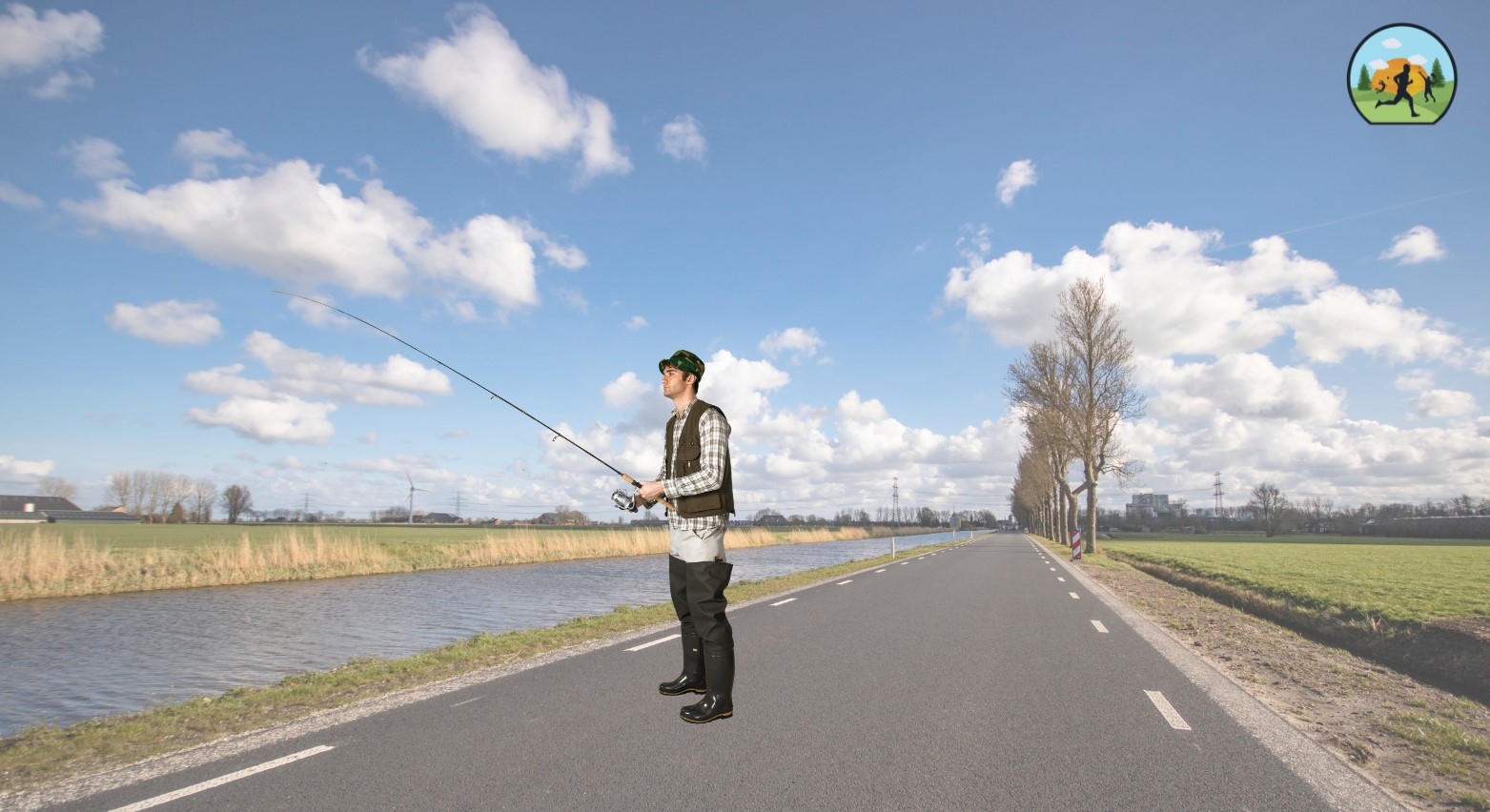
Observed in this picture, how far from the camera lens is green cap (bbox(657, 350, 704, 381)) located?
389 centimetres

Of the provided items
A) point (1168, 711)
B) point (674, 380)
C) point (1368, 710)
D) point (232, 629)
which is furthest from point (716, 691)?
point (232, 629)

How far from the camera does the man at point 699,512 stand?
12.1 feet

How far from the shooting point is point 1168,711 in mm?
5953

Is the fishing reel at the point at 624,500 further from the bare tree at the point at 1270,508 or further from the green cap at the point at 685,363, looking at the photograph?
the bare tree at the point at 1270,508

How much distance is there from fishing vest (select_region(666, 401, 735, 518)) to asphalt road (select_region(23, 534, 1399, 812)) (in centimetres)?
147

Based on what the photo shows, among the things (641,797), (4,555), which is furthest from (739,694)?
(4,555)

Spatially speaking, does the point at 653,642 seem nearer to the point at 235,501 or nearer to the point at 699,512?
the point at 699,512

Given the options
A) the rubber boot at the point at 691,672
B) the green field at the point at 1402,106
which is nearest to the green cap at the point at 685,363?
the rubber boot at the point at 691,672

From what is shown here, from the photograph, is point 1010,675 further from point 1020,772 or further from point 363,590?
point 363,590

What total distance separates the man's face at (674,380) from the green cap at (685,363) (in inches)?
0.9

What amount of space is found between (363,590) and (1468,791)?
76.6 feet

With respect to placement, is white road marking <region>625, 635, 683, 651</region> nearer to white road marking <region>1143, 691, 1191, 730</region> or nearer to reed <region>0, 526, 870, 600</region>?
white road marking <region>1143, 691, 1191, 730</region>

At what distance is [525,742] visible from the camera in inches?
193

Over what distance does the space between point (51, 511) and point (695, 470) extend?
616ft
